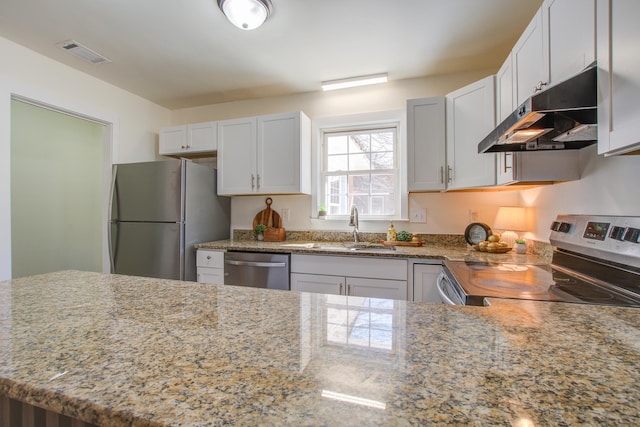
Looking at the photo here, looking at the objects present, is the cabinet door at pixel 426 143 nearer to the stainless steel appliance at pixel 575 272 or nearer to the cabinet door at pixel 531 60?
the cabinet door at pixel 531 60

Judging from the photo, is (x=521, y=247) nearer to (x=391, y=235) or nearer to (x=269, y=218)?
(x=391, y=235)

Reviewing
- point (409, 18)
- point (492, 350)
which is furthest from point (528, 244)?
point (492, 350)

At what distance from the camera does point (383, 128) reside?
2.95 meters

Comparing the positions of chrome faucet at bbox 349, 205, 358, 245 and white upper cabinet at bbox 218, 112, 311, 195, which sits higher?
white upper cabinet at bbox 218, 112, 311, 195

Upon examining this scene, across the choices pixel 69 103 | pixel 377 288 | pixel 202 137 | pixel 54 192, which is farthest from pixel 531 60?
pixel 54 192

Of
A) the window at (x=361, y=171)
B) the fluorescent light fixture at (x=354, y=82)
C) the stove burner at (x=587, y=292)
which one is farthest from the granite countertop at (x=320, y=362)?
the fluorescent light fixture at (x=354, y=82)

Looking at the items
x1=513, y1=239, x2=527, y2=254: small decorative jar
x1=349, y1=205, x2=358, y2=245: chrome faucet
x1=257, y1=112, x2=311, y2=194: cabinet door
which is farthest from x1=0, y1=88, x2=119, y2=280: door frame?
x1=513, y1=239, x2=527, y2=254: small decorative jar

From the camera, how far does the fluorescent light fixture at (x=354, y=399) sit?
1.28 feet

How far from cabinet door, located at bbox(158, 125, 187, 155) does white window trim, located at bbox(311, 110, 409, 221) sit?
4.75ft

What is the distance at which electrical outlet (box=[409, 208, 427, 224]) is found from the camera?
275 centimetres

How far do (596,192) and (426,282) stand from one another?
1087mm

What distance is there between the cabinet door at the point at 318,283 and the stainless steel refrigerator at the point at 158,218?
1.06 m

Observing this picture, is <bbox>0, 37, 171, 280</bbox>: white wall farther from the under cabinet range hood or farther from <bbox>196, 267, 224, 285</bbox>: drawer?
the under cabinet range hood

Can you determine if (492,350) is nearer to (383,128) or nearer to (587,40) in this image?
(587,40)
